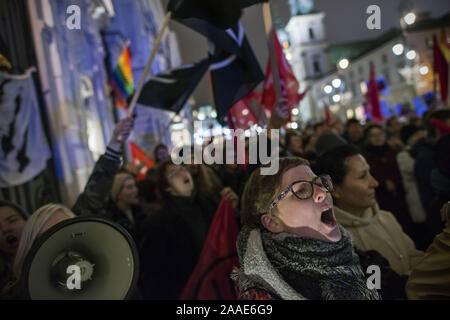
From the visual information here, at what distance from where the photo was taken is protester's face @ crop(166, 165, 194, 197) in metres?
3.58

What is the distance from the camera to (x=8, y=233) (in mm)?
2266

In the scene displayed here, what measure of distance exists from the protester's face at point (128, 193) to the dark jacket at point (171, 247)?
2.34ft

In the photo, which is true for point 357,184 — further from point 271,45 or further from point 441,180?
point 271,45

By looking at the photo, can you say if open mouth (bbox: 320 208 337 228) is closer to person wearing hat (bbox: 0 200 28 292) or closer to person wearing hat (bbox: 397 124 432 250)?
person wearing hat (bbox: 0 200 28 292)

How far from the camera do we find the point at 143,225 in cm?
356

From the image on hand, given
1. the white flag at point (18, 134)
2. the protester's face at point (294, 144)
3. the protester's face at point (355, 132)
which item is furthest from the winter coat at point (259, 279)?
the protester's face at point (355, 132)

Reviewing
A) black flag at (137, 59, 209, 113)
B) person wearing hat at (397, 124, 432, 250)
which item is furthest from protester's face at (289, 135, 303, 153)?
black flag at (137, 59, 209, 113)

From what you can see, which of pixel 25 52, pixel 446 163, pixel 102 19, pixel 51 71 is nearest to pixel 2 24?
pixel 25 52

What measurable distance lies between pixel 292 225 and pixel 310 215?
0.09 metres

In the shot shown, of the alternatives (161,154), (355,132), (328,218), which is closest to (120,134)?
(328,218)

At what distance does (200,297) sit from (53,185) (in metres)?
5.00

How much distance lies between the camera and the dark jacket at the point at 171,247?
3312mm

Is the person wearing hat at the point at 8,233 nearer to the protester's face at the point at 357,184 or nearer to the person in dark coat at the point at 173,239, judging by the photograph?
the person in dark coat at the point at 173,239

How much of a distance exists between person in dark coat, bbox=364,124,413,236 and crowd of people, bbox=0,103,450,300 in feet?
0.06
